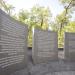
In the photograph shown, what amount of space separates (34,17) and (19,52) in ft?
73.2

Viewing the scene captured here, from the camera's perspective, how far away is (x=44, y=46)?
10.1m

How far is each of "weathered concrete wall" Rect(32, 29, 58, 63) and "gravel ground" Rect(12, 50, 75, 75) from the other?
11.9 inches

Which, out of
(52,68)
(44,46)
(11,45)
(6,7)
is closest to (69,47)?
(44,46)

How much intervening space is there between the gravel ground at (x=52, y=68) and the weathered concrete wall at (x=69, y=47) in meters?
0.39

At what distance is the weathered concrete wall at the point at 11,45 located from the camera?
558 centimetres

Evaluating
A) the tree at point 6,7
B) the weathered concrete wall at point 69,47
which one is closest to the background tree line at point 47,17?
the tree at point 6,7

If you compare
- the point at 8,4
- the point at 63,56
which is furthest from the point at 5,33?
the point at 8,4

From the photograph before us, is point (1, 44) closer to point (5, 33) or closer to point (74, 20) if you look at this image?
point (5, 33)

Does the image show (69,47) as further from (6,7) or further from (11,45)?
(6,7)

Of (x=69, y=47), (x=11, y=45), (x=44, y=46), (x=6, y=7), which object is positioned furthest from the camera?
(x=6, y=7)

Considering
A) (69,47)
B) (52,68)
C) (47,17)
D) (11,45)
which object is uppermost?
(47,17)

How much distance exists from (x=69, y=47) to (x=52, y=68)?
228 centimetres

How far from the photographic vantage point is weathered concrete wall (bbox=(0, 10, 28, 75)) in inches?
220

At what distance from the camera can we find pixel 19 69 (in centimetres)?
730
